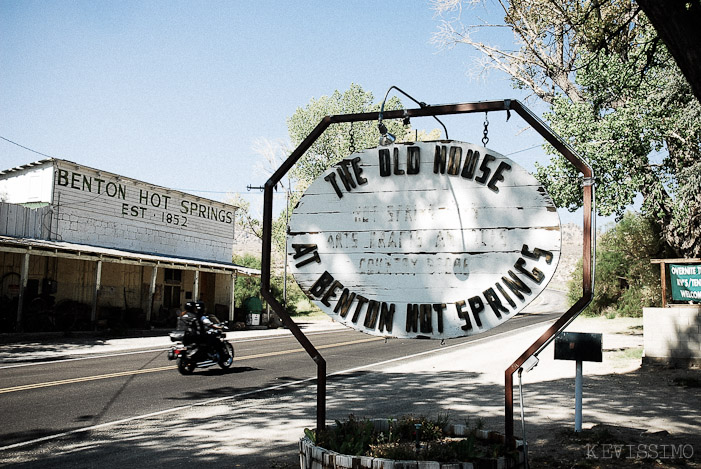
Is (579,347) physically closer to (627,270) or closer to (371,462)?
(371,462)

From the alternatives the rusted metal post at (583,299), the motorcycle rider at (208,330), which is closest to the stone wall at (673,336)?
the motorcycle rider at (208,330)

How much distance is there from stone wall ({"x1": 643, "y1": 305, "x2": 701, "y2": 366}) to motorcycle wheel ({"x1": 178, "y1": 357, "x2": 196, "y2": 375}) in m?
9.56

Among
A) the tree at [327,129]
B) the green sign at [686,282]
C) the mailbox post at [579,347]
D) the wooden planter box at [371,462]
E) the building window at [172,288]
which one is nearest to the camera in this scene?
the wooden planter box at [371,462]

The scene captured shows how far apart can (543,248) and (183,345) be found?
9.85 m

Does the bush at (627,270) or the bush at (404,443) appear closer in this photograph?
the bush at (404,443)

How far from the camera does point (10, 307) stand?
21.0m

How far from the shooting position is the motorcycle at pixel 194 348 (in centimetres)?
1195

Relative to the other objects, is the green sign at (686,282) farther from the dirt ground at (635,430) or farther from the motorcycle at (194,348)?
the motorcycle at (194,348)

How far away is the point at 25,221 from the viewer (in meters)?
22.8

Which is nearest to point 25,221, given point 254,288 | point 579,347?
point 254,288

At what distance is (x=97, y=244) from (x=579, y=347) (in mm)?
23467

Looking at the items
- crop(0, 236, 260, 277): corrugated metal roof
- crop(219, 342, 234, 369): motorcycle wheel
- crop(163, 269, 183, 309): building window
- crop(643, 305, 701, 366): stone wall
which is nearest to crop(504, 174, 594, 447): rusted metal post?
crop(219, 342, 234, 369): motorcycle wheel

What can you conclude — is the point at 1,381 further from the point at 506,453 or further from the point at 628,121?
the point at 628,121

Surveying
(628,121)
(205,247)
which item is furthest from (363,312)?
(205,247)
